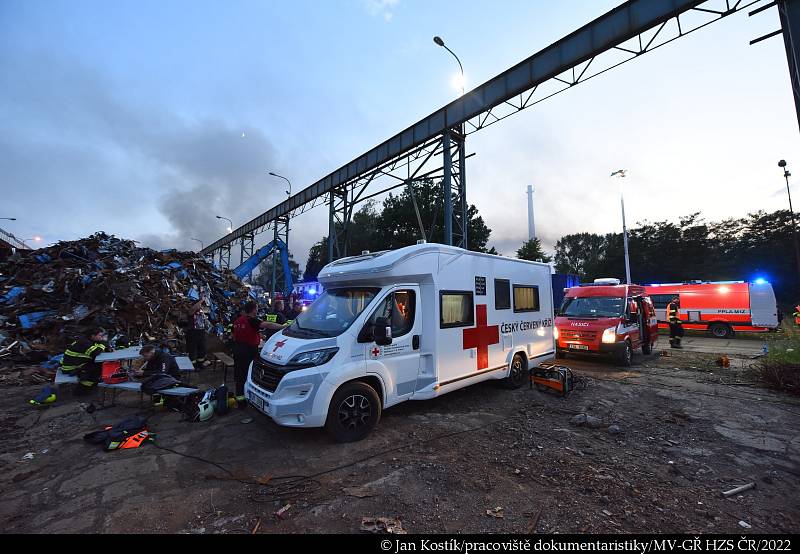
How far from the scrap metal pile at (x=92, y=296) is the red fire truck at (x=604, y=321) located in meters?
11.5

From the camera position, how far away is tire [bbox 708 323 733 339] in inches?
625

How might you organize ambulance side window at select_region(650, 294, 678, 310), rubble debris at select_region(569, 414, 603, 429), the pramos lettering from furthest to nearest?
ambulance side window at select_region(650, 294, 678, 310), the pramos lettering, rubble debris at select_region(569, 414, 603, 429)

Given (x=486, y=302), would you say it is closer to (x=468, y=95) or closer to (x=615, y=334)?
(x=615, y=334)

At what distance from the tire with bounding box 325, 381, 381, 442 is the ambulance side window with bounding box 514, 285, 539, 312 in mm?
3745

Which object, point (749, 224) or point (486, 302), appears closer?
point (486, 302)

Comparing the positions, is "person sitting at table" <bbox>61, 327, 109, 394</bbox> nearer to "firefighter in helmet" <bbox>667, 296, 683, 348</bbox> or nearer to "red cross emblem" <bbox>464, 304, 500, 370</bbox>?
"red cross emblem" <bbox>464, 304, 500, 370</bbox>

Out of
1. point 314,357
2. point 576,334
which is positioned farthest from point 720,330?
→ point 314,357

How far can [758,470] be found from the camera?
3.85m

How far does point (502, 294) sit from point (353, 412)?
3703 millimetres

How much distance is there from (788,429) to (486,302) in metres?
4.64

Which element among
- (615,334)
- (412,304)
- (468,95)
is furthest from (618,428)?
(468,95)

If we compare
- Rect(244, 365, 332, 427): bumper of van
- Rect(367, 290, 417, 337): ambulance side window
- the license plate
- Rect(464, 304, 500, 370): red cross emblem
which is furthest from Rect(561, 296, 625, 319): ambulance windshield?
the license plate

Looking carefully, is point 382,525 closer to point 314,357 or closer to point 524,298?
point 314,357

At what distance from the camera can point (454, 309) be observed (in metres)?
A: 5.66
